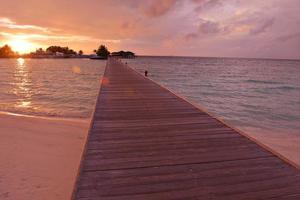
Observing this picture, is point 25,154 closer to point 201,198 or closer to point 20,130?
point 20,130

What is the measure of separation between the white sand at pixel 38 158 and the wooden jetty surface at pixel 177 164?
135 centimetres

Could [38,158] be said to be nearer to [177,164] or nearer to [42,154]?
[42,154]

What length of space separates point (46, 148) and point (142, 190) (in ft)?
18.0

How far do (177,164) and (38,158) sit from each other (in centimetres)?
456

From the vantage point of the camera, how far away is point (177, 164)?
4398 mm

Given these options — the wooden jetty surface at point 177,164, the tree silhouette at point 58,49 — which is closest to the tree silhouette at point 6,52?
the tree silhouette at point 58,49

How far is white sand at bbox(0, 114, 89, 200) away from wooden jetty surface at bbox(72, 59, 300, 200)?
4.44ft

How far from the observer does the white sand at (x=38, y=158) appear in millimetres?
5473

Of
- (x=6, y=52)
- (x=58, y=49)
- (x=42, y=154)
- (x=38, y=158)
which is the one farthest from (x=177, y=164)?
(x=58, y=49)

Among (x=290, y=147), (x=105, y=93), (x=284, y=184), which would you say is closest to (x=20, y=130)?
(x=105, y=93)

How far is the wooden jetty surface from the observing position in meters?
3.53

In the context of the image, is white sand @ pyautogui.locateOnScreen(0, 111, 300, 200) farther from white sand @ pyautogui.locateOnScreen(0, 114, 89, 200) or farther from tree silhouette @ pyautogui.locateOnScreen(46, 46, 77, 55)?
tree silhouette @ pyautogui.locateOnScreen(46, 46, 77, 55)

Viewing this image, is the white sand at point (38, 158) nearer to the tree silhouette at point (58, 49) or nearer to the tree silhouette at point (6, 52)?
the tree silhouette at point (6, 52)

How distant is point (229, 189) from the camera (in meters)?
3.62
